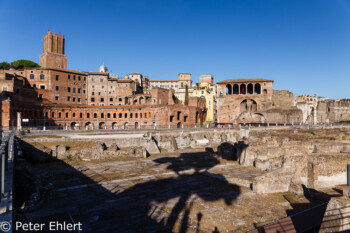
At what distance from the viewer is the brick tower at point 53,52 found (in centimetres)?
6556

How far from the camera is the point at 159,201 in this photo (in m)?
12.4

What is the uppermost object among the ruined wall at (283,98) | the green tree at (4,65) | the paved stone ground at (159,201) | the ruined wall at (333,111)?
the green tree at (4,65)

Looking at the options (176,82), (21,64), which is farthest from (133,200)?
(176,82)

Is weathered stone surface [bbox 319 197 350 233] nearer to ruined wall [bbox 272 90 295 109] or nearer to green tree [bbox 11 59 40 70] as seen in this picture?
ruined wall [bbox 272 90 295 109]

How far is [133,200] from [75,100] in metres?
56.1

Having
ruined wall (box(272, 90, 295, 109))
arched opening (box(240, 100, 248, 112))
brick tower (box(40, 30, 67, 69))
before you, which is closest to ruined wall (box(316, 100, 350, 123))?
ruined wall (box(272, 90, 295, 109))

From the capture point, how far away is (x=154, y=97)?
59.8 meters

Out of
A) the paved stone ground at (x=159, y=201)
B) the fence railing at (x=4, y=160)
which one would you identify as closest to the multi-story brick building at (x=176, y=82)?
the paved stone ground at (x=159, y=201)

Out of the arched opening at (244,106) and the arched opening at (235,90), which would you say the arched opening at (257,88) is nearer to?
the arched opening at (235,90)

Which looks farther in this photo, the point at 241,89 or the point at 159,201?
the point at 241,89

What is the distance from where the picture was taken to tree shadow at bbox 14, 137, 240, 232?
9.82 m

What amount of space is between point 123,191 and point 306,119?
5341 cm

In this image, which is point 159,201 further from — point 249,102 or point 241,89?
point 241,89

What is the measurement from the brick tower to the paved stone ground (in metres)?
55.2
